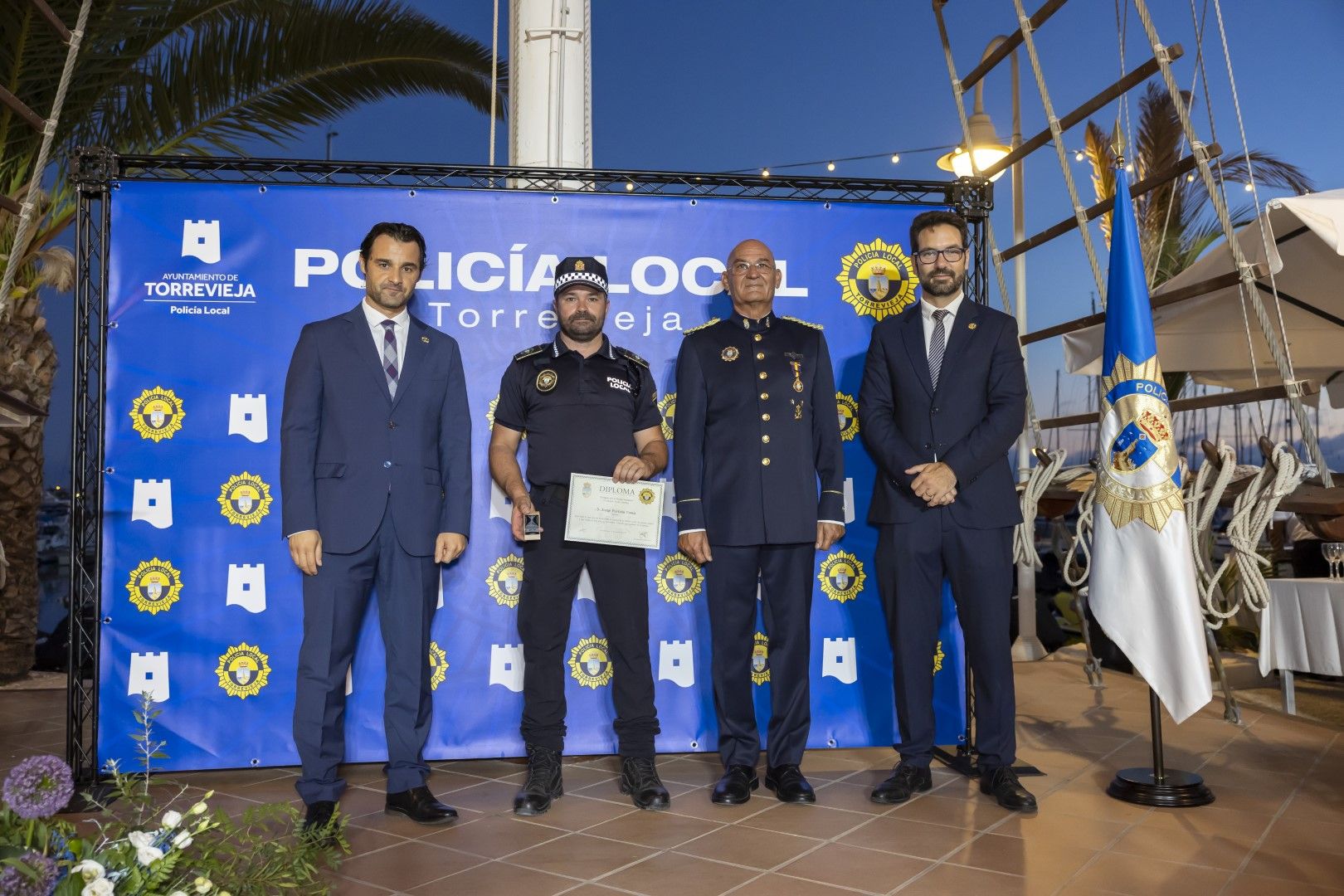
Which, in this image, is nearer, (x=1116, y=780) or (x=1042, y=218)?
(x=1116, y=780)

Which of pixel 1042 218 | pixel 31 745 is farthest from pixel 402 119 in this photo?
pixel 31 745

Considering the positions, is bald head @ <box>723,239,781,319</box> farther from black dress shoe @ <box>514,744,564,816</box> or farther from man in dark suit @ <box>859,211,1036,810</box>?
black dress shoe @ <box>514,744,564,816</box>

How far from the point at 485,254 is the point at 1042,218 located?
1450 centimetres

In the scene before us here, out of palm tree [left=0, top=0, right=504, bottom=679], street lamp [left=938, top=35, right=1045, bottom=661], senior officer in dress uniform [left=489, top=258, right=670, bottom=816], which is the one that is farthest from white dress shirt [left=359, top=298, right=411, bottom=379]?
street lamp [left=938, top=35, right=1045, bottom=661]

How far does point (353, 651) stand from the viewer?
393 centimetres

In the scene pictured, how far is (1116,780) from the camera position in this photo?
413 centimetres

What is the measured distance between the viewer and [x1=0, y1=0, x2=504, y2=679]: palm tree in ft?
23.6

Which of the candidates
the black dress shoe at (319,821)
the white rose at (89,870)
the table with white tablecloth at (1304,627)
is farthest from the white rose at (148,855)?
the table with white tablecloth at (1304,627)

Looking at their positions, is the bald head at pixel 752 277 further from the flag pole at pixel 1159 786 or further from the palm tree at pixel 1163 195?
the palm tree at pixel 1163 195

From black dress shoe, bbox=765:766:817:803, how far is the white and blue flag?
1.26 meters

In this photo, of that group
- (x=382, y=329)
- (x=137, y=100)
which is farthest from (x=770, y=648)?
(x=137, y=100)

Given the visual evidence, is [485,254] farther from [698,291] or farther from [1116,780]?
[1116,780]

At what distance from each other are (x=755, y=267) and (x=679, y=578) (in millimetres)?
1363

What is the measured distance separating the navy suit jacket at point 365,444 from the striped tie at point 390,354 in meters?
0.02
